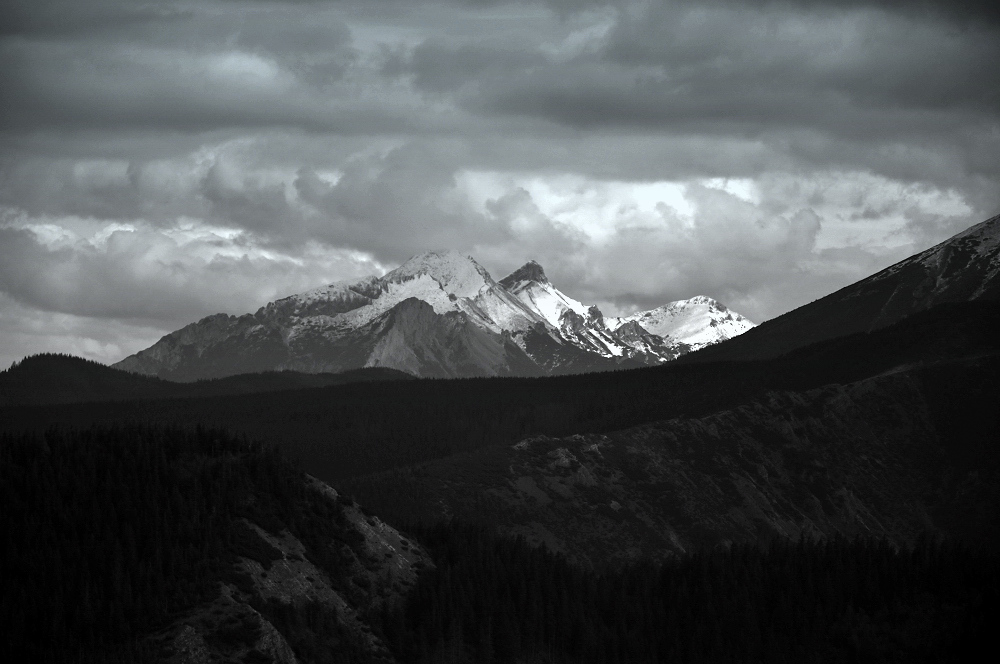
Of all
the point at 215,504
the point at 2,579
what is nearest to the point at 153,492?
the point at 215,504

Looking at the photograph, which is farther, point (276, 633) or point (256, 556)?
point (256, 556)

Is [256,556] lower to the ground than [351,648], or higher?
higher

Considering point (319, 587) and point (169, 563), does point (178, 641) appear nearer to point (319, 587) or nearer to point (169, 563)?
point (169, 563)

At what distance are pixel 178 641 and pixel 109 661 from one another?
8.95 meters

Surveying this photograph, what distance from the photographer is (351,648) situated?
7382 inches

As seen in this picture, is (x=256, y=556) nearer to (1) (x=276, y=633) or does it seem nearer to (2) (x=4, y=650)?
(1) (x=276, y=633)

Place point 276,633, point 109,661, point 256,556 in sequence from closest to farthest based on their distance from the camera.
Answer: point 109,661 → point 276,633 → point 256,556

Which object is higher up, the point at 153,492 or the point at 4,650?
the point at 153,492

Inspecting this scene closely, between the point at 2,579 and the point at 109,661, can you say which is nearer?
the point at 109,661

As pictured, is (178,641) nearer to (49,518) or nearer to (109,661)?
(109,661)

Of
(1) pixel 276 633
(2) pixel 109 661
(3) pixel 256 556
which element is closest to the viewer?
(2) pixel 109 661

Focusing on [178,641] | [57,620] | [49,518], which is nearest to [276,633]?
[178,641]

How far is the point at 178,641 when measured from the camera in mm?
168875

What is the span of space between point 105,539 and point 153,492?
11.2 m
